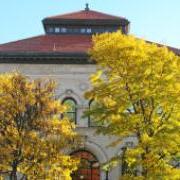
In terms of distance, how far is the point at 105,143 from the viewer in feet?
152

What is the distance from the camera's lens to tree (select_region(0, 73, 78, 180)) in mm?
33031

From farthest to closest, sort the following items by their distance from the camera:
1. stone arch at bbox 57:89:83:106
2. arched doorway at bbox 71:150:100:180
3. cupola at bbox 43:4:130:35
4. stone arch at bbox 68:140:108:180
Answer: cupola at bbox 43:4:130:35 → arched doorway at bbox 71:150:100:180 → stone arch at bbox 57:89:83:106 → stone arch at bbox 68:140:108:180

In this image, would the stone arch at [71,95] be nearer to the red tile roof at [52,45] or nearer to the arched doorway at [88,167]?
the red tile roof at [52,45]

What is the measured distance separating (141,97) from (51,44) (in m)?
20.4

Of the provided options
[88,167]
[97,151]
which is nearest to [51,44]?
[97,151]

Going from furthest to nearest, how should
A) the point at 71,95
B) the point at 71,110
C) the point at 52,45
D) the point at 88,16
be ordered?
1. the point at 88,16
2. the point at 52,45
3. the point at 71,95
4. the point at 71,110

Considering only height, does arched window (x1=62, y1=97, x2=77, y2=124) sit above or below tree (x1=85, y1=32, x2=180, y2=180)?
above

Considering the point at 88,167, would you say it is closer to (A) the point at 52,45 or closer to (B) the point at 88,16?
(A) the point at 52,45

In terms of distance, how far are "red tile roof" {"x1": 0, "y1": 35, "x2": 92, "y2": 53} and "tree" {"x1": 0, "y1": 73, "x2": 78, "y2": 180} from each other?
13.2 meters

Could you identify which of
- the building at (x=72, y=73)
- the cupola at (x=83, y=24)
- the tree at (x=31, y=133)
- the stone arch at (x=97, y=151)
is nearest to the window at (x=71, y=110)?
the building at (x=72, y=73)

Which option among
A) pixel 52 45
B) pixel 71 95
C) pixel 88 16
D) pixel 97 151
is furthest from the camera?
pixel 88 16

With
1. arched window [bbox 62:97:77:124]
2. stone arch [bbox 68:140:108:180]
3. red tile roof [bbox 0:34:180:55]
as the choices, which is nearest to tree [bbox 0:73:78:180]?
stone arch [bbox 68:140:108:180]

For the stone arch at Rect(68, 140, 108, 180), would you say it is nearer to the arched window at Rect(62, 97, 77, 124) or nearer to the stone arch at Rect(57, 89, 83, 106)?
the arched window at Rect(62, 97, 77, 124)

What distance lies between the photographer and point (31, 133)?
33156 mm
